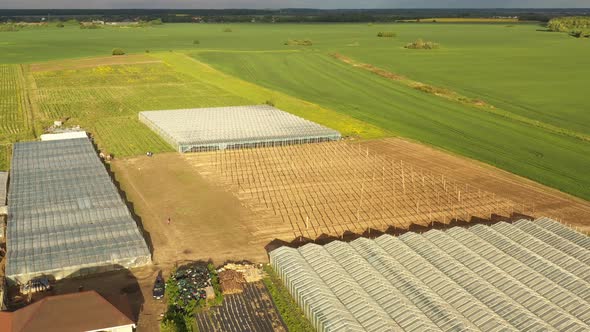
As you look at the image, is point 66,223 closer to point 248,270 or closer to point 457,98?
point 248,270

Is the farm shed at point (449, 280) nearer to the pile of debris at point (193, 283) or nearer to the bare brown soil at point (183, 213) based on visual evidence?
the pile of debris at point (193, 283)

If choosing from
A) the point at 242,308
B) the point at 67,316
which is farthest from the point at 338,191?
the point at 67,316

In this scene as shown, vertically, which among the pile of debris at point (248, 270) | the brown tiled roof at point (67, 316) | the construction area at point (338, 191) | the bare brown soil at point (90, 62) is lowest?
the pile of debris at point (248, 270)

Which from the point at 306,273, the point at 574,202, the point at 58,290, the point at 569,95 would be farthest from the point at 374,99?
the point at 58,290

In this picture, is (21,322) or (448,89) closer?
(21,322)

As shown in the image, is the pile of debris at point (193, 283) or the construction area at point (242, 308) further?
the pile of debris at point (193, 283)

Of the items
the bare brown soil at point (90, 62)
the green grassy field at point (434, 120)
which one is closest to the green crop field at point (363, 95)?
the green grassy field at point (434, 120)

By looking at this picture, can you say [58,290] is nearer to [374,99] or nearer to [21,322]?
[21,322]
